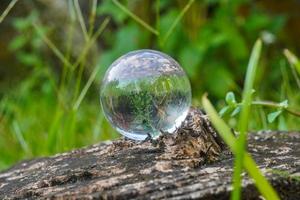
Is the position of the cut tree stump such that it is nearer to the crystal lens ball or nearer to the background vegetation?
the crystal lens ball

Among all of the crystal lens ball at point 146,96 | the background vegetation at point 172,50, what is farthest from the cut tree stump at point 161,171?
the background vegetation at point 172,50

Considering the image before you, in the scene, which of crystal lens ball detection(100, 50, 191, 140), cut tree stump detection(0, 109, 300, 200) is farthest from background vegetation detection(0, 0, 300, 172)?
crystal lens ball detection(100, 50, 191, 140)

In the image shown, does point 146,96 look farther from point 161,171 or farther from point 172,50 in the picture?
point 172,50

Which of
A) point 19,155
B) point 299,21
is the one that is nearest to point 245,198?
point 19,155

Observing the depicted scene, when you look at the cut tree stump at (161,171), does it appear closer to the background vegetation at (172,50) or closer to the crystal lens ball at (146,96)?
the crystal lens ball at (146,96)

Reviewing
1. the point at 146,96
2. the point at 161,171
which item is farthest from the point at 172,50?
the point at 161,171

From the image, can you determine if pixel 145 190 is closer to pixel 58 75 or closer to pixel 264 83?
pixel 264 83
